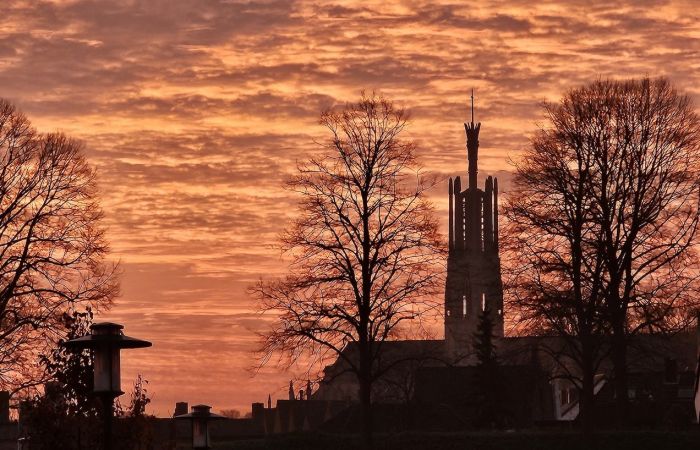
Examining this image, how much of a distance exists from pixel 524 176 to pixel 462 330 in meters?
99.7

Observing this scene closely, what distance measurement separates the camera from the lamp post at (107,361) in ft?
81.4

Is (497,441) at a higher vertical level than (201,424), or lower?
lower

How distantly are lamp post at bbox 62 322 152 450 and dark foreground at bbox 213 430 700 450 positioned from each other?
25.8 m

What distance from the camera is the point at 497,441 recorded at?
5009 centimetres

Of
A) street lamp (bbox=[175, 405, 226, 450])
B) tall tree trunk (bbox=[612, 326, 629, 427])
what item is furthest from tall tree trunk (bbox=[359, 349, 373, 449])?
street lamp (bbox=[175, 405, 226, 450])

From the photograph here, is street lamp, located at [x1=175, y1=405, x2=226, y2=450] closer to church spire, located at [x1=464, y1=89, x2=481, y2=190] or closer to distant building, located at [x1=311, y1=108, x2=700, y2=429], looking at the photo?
distant building, located at [x1=311, y1=108, x2=700, y2=429]

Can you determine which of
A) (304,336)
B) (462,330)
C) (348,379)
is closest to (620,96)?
(304,336)

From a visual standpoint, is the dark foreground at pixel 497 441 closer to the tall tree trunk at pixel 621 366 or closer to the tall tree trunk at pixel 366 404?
the tall tree trunk at pixel 366 404

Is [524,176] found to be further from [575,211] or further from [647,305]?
[647,305]

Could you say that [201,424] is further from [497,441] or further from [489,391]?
[489,391]

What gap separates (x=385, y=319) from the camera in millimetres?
48875

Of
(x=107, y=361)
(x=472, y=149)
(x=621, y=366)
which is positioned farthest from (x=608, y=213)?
(x=472, y=149)

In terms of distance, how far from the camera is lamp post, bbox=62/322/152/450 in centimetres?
2480

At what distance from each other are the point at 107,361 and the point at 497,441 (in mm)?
27201
